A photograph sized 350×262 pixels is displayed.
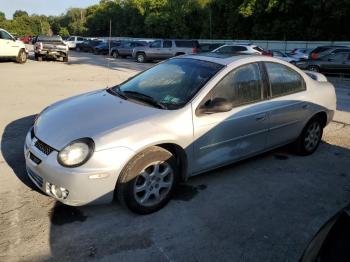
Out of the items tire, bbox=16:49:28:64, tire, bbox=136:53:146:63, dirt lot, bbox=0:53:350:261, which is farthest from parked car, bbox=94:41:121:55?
dirt lot, bbox=0:53:350:261

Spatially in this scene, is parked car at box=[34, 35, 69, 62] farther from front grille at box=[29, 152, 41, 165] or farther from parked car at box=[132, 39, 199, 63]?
front grille at box=[29, 152, 41, 165]

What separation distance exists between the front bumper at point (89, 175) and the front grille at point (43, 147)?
0.04m

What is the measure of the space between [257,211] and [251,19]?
140 feet

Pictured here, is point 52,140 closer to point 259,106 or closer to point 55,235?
point 55,235

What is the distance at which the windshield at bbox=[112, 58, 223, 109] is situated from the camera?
430cm

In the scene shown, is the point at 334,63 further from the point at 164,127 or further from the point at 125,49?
the point at 125,49

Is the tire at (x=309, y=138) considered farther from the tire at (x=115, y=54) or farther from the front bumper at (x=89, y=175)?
the tire at (x=115, y=54)

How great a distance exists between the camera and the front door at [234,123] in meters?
4.25

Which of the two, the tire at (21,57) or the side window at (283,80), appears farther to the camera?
the tire at (21,57)

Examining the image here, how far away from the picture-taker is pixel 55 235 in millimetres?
3475

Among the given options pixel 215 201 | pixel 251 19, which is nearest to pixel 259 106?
pixel 215 201

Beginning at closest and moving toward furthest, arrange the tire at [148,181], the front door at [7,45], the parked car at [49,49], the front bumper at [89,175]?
the front bumper at [89,175], the tire at [148,181], the front door at [7,45], the parked car at [49,49]

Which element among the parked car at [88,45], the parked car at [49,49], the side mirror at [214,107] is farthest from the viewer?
the parked car at [88,45]

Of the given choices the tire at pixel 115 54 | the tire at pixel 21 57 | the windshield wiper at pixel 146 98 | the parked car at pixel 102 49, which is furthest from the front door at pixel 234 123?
the parked car at pixel 102 49
